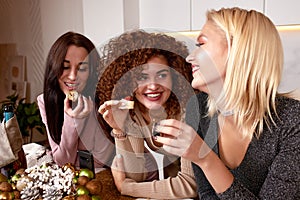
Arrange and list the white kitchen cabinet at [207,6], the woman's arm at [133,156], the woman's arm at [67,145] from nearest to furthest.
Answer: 1. the woman's arm at [133,156]
2. the woman's arm at [67,145]
3. the white kitchen cabinet at [207,6]

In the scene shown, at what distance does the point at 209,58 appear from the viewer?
2.63 feet

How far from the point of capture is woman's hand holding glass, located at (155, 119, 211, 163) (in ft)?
2.45

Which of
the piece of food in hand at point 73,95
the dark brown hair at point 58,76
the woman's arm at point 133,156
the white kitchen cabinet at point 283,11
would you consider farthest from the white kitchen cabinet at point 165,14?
the woman's arm at point 133,156

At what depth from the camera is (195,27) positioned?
2131 mm

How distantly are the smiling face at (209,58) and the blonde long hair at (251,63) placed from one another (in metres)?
0.01

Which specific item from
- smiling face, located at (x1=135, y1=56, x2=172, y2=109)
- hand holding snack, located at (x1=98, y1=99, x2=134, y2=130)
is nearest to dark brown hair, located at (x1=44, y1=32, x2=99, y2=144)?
hand holding snack, located at (x1=98, y1=99, x2=134, y2=130)

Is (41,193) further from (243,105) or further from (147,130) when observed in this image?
(243,105)

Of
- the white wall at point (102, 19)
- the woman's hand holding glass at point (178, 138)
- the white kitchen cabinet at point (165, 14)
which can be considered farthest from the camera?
the white wall at point (102, 19)

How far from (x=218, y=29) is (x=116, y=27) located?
5.61ft

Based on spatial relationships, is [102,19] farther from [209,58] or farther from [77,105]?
[209,58]

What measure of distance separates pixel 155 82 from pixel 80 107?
443mm

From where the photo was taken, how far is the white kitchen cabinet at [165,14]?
7.17 ft

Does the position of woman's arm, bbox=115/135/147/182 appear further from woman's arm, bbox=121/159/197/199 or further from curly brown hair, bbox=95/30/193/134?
curly brown hair, bbox=95/30/193/134

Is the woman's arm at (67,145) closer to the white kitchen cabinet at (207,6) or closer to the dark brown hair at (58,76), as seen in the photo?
the dark brown hair at (58,76)
